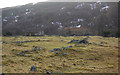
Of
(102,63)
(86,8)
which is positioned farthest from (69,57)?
(86,8)

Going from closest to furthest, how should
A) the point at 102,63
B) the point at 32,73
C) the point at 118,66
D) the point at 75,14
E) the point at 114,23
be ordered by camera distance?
the point at 32,73
the point at 118,66
the point at 102,63
the point at 114,23
the point at 75,14

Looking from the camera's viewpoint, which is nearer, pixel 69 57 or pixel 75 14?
pixel 69 57

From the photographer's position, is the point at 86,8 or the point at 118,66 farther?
the point at 86,8

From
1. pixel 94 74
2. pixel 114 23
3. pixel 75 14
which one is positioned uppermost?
pixel 75 14

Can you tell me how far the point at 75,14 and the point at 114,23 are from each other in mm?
59551

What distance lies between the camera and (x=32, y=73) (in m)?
16.8

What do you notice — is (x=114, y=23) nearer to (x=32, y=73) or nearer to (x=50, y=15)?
(x=50, y=15)

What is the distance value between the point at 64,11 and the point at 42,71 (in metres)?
172

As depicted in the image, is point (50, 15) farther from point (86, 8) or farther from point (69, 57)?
point (69, 57)

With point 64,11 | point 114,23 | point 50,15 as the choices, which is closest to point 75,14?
point 64,11

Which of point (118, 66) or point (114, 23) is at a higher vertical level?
point (114, 23)

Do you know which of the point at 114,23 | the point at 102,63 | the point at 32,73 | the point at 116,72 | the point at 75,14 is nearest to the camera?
the point at 32,73

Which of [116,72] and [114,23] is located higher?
[114,23]

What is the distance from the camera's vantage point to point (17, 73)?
55.2 feet
